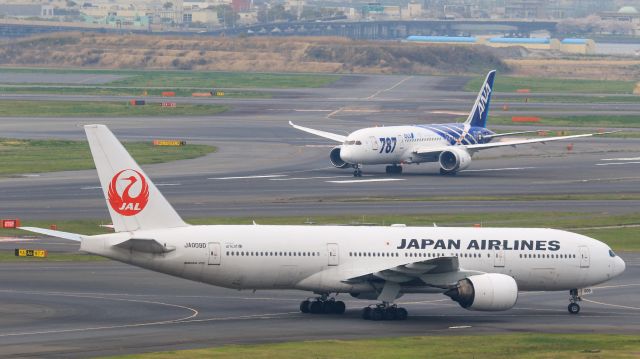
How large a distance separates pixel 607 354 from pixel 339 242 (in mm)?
12430

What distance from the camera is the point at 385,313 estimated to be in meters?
52.8

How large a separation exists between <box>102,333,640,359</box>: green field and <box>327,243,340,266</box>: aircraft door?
19.6 ft

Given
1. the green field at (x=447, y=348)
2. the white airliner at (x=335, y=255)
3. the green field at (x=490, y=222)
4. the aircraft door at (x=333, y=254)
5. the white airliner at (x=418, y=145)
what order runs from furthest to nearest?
the white airliner at (x=418, y=145) < the green field at (x=490, y=222) < the aircraft door at (x=333, y=254) < the white airliner at (x=335, y=255) < the green field at (x=447, y=348)

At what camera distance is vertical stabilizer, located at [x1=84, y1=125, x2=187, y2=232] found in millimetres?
50625

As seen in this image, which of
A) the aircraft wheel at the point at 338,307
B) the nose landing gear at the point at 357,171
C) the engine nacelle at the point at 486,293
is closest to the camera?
the engine nacelle at the point at 486,293

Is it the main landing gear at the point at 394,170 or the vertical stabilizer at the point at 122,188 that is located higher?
the vertical stabilizer at the point at 122,188

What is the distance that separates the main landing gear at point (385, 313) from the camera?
5281 cm

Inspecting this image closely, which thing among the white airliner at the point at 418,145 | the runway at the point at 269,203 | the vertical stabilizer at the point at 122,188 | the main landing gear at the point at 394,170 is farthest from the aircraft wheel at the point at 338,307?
the main landing gear at the point at 394,170

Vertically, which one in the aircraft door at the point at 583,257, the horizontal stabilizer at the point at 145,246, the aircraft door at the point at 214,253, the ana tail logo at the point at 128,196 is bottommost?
the aircraft door at the point at 583,257

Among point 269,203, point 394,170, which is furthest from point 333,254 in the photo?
point 394,170

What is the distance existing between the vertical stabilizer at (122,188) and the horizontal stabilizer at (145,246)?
1084 mm

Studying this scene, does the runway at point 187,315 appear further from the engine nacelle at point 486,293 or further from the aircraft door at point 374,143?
the aircraft door at point 374,143

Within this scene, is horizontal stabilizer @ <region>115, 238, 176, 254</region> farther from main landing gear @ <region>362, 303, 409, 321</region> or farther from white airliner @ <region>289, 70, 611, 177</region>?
white airliner @ <region>289, 70, 611, 177</region>

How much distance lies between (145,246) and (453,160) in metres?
60.2
